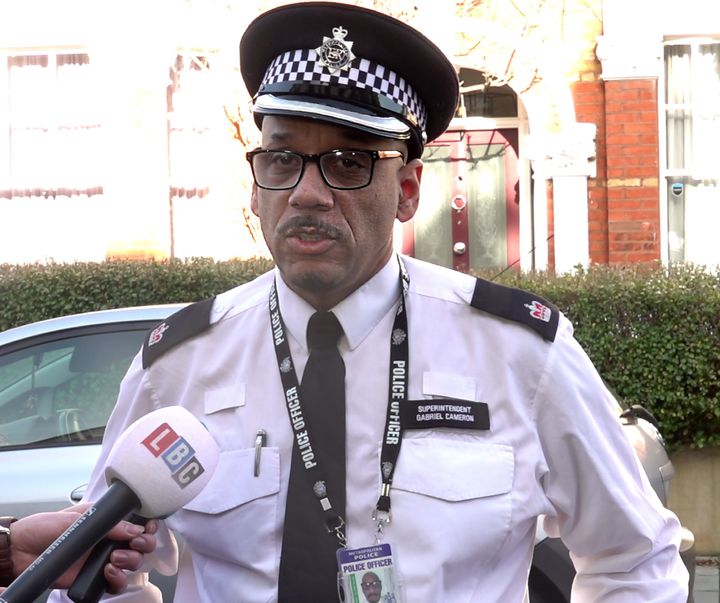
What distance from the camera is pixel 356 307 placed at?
2.17m

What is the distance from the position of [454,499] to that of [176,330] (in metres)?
0.64

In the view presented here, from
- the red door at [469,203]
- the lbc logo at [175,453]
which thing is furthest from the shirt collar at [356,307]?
the red door at [469,203]

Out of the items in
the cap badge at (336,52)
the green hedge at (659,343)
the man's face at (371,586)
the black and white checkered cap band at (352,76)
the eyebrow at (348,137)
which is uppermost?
the cap badge at (336,52)

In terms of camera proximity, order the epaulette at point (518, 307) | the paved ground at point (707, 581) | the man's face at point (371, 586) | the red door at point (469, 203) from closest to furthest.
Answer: the man's face at point (371, 586) → the epaulette at point (518, 307) → the paved ground at point (707, 581) → the red door at point (469, 203)

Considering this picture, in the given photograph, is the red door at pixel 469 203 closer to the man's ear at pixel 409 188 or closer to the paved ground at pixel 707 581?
the paved ground at pixel 707 581

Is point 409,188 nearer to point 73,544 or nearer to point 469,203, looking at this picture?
point 73,544

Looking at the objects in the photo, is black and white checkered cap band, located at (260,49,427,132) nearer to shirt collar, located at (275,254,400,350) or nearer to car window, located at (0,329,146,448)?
shirt collar, located at (275,254,400,350)

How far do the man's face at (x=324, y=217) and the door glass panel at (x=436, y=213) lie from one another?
8943mm

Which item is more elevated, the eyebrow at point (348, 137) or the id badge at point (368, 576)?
the eyebrow at point (348, 137)

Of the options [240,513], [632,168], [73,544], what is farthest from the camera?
[632,168]

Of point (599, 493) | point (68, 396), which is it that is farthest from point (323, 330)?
point (68, 396)

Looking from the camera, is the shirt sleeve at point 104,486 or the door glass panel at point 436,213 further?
the door glass panel at point 436,213

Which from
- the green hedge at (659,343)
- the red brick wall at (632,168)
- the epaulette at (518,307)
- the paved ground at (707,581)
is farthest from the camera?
the red brick wall at (632,168)

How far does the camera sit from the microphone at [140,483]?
1494 mm
